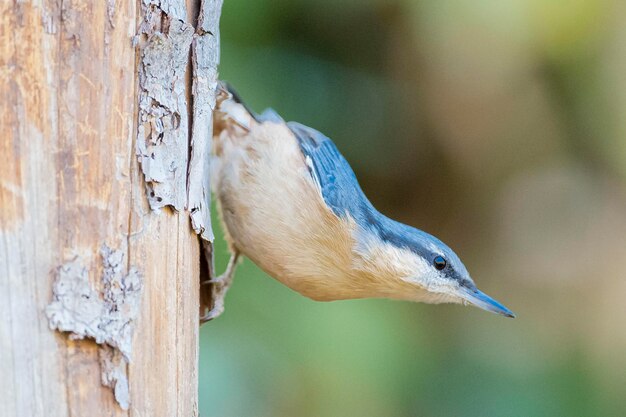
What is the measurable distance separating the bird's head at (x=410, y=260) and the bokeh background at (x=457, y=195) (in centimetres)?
62

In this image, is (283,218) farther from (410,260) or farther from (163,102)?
(163,102)

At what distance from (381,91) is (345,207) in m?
1.55

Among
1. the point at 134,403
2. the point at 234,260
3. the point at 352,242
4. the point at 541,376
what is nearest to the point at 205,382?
the point at 234,260

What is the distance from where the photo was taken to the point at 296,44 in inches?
136

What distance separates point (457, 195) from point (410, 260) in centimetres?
157

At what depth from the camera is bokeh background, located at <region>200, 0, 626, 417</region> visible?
2988 mm

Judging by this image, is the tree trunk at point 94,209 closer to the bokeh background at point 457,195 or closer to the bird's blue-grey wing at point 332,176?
the bird's blue-grey wing at point 332,176

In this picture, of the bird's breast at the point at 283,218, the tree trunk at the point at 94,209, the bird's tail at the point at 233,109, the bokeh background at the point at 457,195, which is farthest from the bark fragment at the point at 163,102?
the bokeh background at the point at 457,195

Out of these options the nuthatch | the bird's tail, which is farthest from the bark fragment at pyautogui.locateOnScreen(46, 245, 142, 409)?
the bird's tail

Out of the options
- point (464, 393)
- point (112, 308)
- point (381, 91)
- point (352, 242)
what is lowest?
point (464, 393)

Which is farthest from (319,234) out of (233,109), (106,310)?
(106,310)

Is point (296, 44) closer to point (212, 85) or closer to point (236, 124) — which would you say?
point (236, 124)

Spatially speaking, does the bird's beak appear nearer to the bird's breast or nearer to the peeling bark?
the bird's breast

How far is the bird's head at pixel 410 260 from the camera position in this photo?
239 cm
